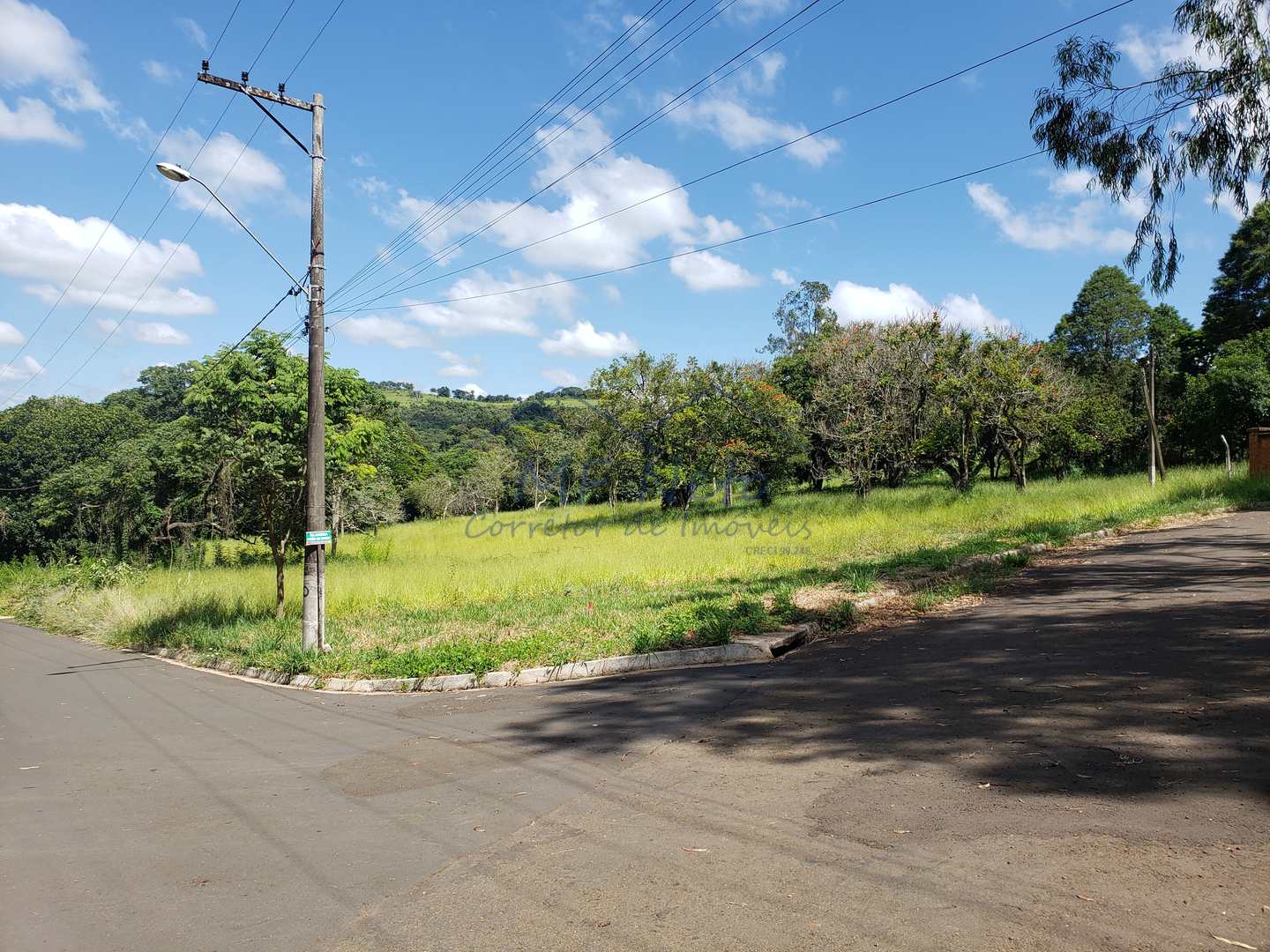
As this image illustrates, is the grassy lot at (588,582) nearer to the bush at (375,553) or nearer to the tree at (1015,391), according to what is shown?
the bush at (375,553)

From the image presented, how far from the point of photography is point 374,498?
1364 inches

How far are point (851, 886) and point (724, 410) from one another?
94.6 feet

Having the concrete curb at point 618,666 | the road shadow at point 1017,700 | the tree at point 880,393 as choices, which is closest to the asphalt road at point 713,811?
the road shadow at point 1017,700

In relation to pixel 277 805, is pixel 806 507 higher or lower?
higher

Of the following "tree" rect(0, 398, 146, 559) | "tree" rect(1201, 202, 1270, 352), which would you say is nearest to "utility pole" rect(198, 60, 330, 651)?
"tree" rect(0, 398, 146, 559)

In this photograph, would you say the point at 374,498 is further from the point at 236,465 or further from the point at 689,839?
the point at 689,839

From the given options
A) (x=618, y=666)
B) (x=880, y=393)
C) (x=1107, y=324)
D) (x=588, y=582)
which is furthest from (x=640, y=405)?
(x=1107, y=324)

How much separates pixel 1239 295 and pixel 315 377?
56146 millimetres

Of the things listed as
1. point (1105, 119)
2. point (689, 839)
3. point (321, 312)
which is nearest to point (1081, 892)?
point (689, 839)

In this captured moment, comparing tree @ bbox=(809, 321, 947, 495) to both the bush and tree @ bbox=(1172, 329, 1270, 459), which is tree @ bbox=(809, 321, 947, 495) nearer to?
tree @ bbox=(1172, 329, 1270, 459)

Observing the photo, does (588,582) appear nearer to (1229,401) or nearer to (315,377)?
(315,377)

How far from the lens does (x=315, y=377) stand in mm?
11836

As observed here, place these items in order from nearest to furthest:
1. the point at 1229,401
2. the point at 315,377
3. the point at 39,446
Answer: the point at 315,377
the point at 1229,401
the point at 39,446

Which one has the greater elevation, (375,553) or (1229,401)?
(1229,401)
